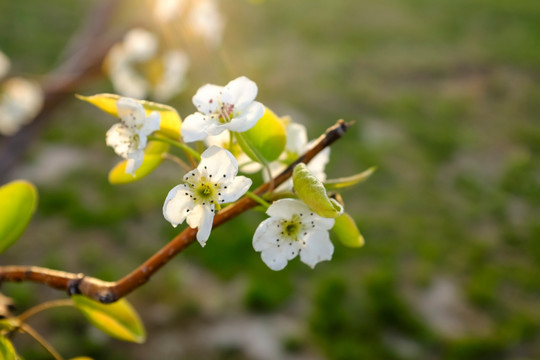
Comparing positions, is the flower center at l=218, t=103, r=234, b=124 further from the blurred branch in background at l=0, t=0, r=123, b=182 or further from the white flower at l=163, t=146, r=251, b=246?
the blurred branch in background at l=0, t=0, r=123, b=182

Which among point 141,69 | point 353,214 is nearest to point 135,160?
point 141,69

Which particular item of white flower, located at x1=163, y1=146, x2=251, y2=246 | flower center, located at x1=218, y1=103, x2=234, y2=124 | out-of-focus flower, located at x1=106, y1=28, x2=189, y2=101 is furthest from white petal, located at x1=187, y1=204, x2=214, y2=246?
out-of-focus flower, located at x1=106, y1=28, x2=189, y2=101

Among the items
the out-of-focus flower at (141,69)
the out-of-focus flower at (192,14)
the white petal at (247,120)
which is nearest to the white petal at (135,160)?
the white petal at (247,120)

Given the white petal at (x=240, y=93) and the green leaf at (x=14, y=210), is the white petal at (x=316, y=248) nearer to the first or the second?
the white petal at (x=240, y=93)

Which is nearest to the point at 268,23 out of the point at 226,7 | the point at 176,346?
the point at 226,7

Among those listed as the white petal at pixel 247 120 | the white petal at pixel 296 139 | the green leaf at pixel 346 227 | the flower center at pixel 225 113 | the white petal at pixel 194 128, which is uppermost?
the white petal at pixel 296 139

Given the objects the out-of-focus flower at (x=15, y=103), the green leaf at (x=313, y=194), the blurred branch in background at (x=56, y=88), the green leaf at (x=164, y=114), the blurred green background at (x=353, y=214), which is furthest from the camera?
the blurred branch in background at (x=56, y=88)

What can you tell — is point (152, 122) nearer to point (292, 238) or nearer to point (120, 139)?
point (120, 139)
